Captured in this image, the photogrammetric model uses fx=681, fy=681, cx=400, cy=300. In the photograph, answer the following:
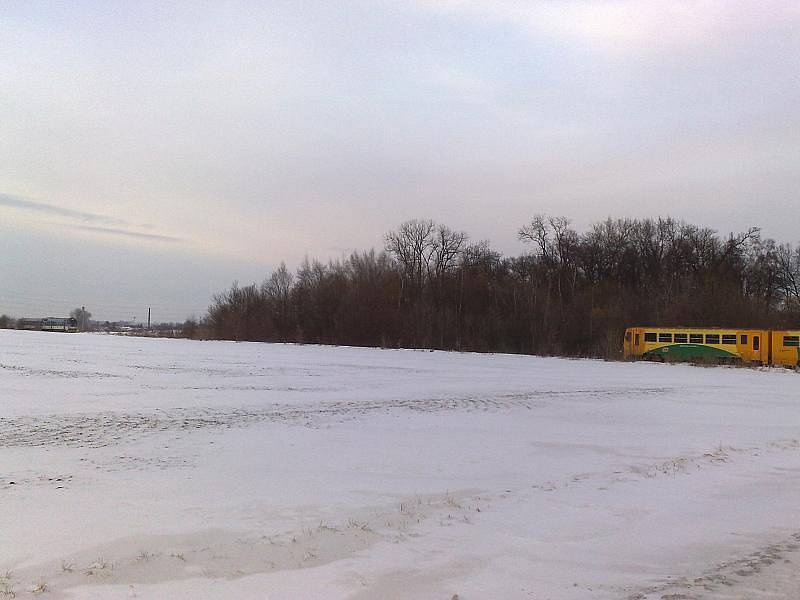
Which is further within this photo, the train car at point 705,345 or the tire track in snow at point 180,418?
the train car at point 705,345

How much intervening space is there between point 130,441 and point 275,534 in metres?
6.44

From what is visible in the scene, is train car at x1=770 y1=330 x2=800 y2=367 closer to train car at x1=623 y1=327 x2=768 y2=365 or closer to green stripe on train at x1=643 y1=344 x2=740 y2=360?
train car at x1=623 y1=327 x2=768 y2=365

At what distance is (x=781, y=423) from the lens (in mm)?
17047

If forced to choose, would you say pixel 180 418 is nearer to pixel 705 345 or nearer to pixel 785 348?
pixel 705 345

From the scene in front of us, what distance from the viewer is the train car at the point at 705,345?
45.3 metres

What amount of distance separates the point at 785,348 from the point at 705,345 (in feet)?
15.8

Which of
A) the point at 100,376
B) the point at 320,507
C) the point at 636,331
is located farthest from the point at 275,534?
the point at 636,331

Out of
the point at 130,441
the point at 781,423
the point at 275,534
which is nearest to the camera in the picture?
the point at 275,534

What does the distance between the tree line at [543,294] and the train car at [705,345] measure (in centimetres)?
541

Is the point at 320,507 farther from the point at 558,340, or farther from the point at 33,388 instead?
the point at 558,340

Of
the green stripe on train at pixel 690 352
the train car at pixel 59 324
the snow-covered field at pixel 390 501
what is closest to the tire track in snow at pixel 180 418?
the snow-covered field at pixel 390 501

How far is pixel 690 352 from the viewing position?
47.5 meters

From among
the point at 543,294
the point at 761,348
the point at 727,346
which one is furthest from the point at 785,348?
the point at 543,294

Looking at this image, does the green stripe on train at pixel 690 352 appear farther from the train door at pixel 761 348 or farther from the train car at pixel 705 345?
the train door at pixel 761 348
